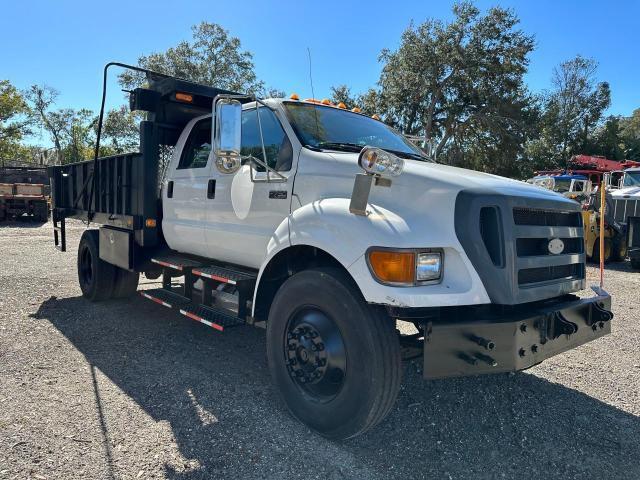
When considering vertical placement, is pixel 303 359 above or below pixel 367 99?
below

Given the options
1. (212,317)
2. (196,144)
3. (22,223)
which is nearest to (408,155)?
(212,317)

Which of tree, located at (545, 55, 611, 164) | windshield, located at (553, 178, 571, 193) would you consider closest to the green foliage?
tree, located at (545, 55, 611, 164)

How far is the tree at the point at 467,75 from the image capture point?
81.1 feet

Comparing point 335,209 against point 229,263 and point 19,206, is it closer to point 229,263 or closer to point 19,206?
point 229,263

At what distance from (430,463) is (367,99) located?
1028 inches

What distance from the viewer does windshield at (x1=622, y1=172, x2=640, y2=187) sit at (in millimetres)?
13228

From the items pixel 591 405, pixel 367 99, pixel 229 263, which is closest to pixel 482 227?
pixel 591 405

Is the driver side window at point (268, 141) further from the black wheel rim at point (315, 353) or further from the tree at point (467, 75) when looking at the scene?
the tree at point (467, 75)

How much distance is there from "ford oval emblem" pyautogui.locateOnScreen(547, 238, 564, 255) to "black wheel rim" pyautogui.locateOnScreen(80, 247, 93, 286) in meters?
5.86

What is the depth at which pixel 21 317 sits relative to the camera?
589 centimetres

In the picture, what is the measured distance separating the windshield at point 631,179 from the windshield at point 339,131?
11.4 meters

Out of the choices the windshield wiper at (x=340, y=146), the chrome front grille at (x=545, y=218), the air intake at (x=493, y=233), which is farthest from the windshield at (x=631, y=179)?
the air intake at (x=493, y=233)

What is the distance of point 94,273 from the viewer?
257 inches

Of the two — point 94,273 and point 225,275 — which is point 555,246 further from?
point 94,273
